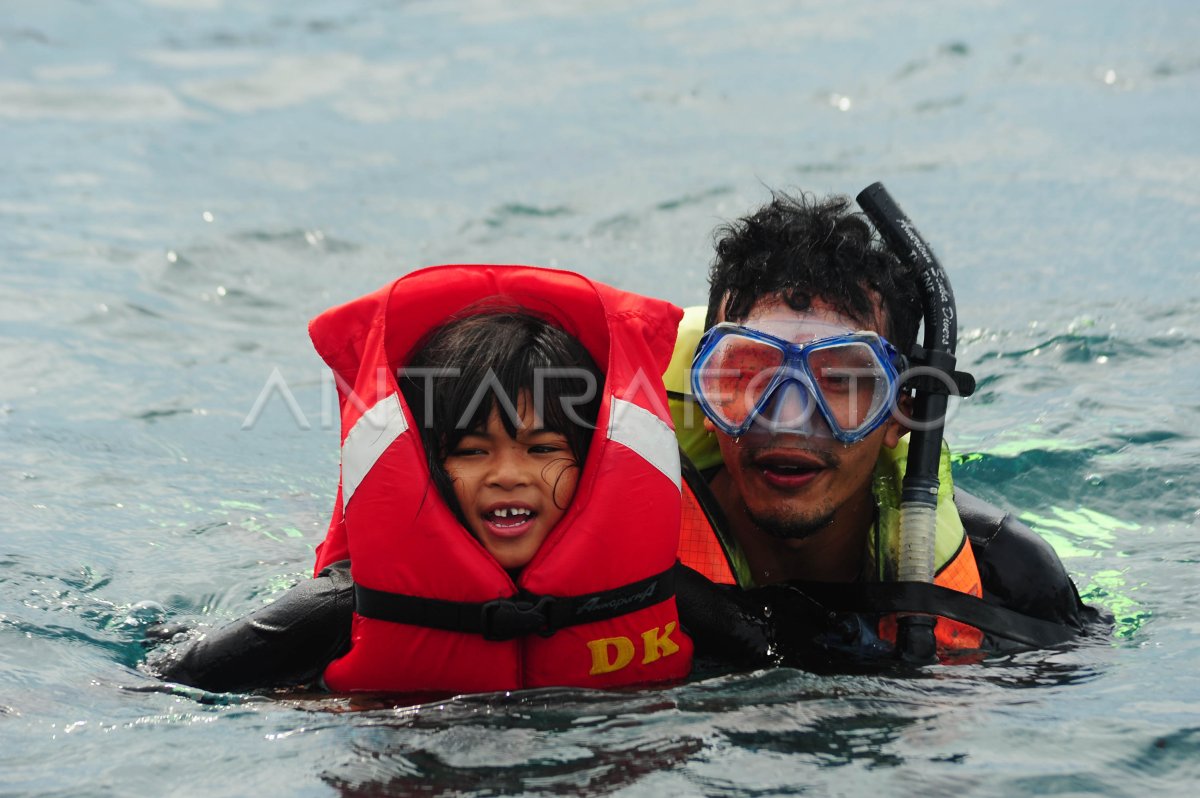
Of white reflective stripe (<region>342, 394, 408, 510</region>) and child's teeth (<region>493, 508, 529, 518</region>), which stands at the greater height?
white reflective stripe (<region>342, 394, 408, 510</region>)

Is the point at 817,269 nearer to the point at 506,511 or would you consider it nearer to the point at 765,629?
the point at 765,629

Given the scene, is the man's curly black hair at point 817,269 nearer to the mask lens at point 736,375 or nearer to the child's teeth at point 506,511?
the mask lens at point 736,375

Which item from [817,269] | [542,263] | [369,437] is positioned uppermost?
[542,263]

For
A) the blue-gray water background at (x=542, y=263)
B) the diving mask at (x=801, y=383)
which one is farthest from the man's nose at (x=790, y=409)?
the blue-gray water background at (x=542, y=263)

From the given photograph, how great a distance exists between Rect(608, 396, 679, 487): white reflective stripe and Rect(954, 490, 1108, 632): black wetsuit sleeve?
96 cm

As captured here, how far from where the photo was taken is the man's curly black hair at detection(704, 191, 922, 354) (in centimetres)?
382

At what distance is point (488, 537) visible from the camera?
3.46m

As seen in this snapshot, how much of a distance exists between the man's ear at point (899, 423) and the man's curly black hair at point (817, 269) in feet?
0.45

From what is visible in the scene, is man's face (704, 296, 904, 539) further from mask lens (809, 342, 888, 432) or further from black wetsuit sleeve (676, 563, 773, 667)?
black wetsuit sleeve (676, 563, 773, 667)

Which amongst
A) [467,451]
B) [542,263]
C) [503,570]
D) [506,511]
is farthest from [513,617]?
[542,263]

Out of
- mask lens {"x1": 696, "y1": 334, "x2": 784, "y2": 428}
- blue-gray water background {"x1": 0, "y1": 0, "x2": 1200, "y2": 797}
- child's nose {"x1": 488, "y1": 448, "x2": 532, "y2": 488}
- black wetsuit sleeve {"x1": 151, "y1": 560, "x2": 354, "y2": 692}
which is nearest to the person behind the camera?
blue-gray water background {"x1": 0, "y1": 0, "x2": 1200, "y2": 797}

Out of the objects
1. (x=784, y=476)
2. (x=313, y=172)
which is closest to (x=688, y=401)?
(x=784, y=476)

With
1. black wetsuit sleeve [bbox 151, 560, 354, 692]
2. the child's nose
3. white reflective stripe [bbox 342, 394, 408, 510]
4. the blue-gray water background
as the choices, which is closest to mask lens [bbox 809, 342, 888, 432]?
the blue-gray water background

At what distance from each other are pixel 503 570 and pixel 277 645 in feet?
1.84
